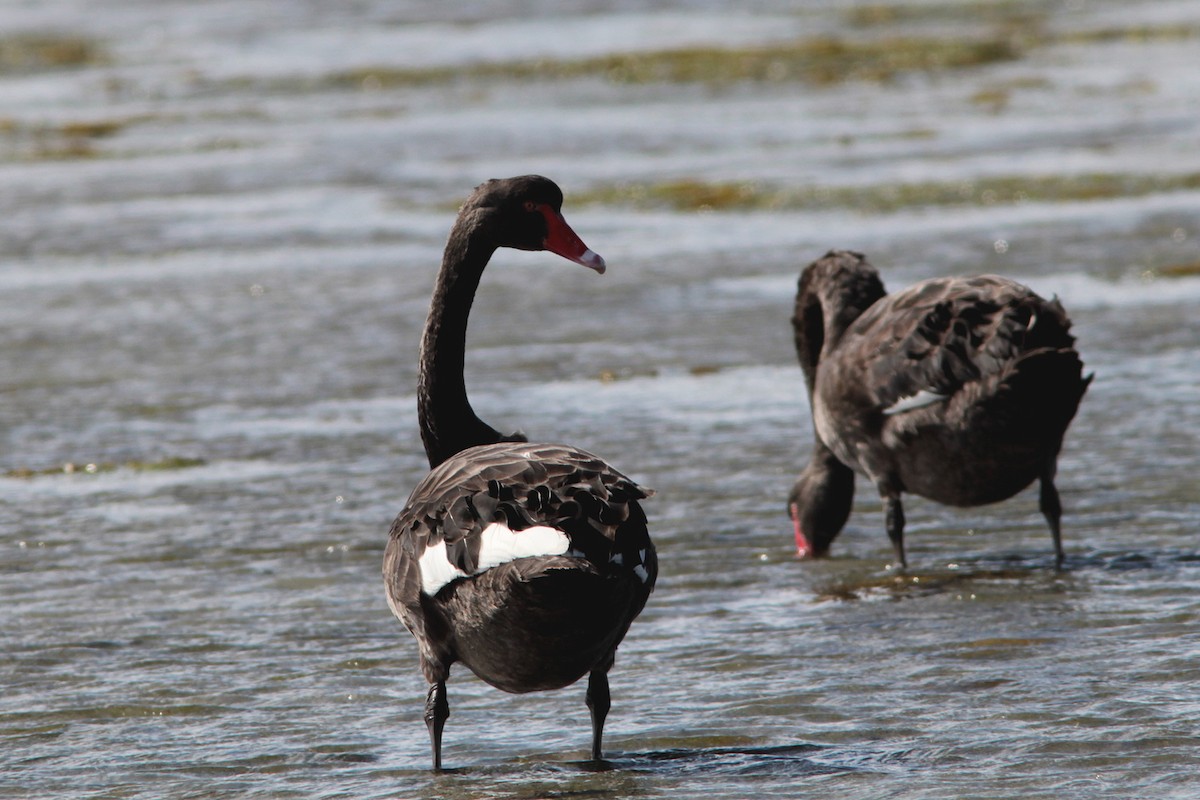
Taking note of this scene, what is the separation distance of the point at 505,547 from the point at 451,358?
1.61m

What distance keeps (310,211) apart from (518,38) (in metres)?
13.9

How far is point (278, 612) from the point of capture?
7059mm

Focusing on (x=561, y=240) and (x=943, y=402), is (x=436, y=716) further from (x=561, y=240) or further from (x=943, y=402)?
(x=943, y=402)

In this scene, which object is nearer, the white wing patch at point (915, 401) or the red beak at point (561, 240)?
the red beak at point (561, 240)

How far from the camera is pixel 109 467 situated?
9.25 m

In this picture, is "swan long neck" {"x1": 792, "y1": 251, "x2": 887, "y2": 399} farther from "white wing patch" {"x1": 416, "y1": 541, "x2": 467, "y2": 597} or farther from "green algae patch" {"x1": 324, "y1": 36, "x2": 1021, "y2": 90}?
"green algae patch" {"x1": 324, "y1": 36, "x2": 1021, "y2": 90}

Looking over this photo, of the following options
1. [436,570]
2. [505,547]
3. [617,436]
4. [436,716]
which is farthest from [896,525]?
[505,547]

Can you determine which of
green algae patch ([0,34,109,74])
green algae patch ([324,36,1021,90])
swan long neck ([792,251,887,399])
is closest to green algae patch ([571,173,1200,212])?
swan long neck ([792,251,887,399])

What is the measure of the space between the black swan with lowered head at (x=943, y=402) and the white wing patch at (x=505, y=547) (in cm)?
262

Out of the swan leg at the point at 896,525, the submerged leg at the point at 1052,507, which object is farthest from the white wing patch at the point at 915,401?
the submerged leg at the point at 1052,507

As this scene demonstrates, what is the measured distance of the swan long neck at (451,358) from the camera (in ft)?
20.2

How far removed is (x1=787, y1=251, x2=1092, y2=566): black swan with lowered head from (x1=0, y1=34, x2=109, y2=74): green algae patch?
24966 millimetres

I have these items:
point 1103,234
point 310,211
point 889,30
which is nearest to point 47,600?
point 1103,234

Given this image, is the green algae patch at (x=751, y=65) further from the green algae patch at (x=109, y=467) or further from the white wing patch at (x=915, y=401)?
the white wing patch at (x=915, y=401)
